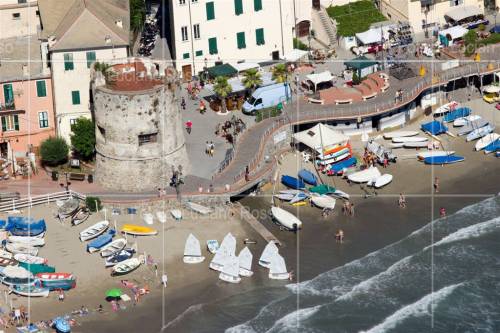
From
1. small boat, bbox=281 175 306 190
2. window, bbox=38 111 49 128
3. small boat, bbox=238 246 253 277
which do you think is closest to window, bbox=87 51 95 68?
window, bbox=38 111 49 128

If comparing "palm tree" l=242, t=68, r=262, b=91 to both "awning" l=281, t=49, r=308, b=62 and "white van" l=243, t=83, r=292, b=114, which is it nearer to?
"white van" l=243, t=83, r=292, b=114

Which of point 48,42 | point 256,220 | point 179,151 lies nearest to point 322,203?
point 256,220

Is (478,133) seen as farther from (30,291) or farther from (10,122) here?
(30,291)

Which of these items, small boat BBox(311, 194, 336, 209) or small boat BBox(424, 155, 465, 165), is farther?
small boat BBox(424, 155, 465, 165)

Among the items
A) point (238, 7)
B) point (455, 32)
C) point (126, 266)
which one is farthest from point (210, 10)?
point (126, 266)

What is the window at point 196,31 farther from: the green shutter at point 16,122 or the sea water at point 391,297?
the sea water at point 391,297
